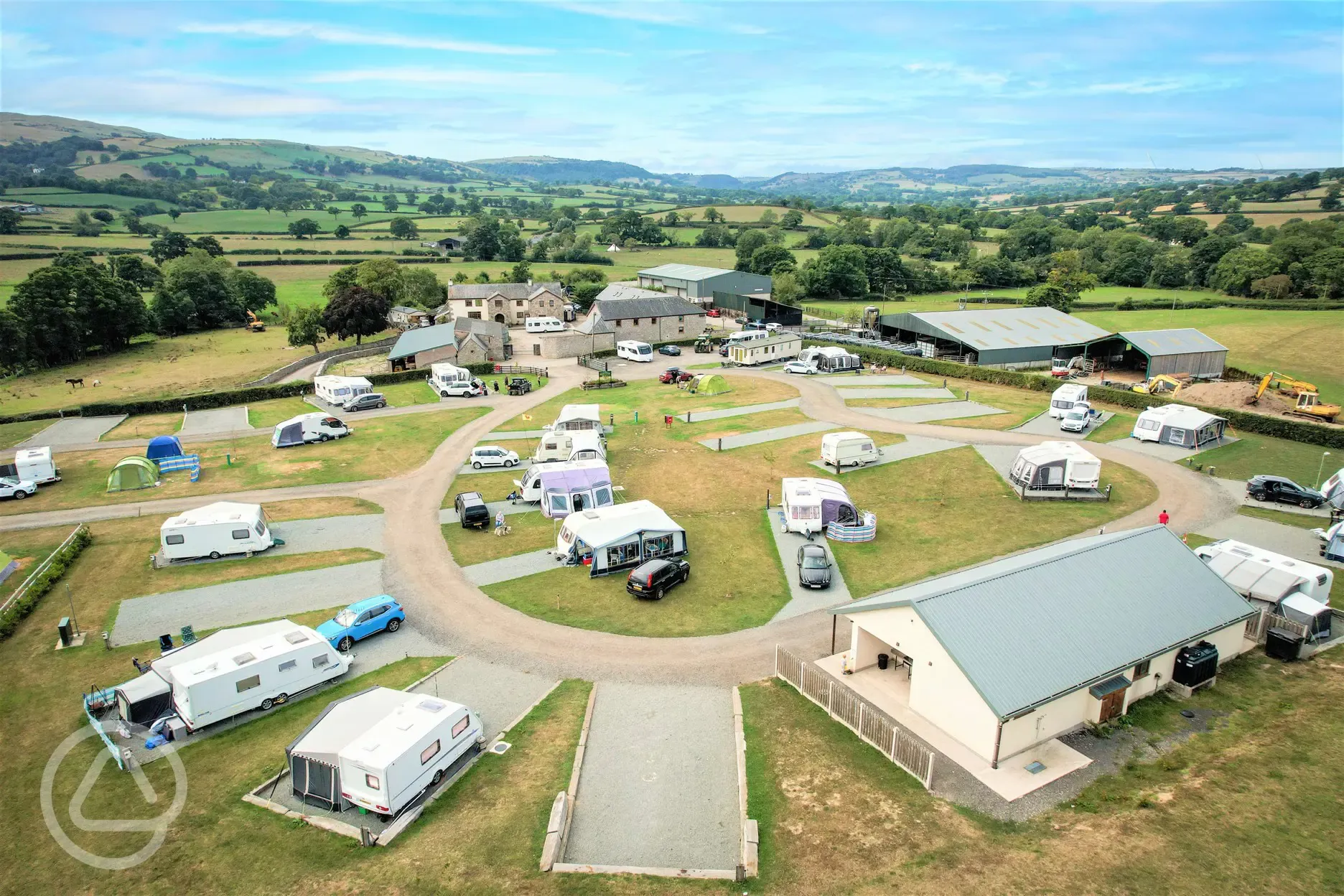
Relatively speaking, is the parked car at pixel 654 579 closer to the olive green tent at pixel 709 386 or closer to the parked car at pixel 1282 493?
the parked car at pixel 1282 493

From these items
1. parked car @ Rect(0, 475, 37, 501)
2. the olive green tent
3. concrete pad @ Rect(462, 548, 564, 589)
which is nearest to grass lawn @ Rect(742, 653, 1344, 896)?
concrete pad @ Rect(462, 548, 564, 589)

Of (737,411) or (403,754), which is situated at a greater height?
(403,754)

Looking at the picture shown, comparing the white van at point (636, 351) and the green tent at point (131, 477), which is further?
the white van at point (636, 351)

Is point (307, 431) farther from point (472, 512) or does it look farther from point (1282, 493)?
point (1282, 493)

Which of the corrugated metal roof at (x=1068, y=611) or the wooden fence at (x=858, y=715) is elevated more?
the corrugated metal roof at (x=1068, y=611)

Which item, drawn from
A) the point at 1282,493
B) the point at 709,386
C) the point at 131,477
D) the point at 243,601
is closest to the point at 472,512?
the point at 243,601

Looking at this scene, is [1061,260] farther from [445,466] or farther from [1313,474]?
[445,466]

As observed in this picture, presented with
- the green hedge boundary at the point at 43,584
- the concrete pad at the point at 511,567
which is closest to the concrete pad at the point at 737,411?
the concrete pad at the point at 511,567

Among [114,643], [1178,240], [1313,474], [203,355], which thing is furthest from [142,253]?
[1178,240]
